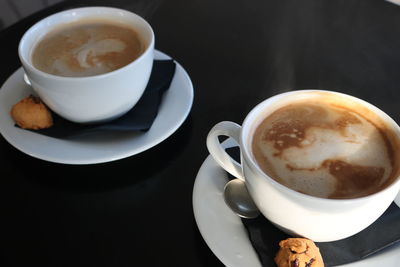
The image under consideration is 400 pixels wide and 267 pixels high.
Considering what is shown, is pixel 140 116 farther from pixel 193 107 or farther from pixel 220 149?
pixel 220 149

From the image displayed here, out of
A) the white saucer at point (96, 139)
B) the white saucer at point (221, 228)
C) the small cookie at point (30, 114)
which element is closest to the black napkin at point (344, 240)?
the white saucer at point (221, 228)

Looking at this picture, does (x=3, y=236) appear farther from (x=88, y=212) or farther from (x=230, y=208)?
(x=230, y=208)

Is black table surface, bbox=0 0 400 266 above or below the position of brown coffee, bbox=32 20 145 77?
below

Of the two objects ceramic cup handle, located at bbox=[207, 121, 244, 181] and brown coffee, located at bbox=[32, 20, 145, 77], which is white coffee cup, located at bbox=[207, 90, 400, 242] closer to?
ceramic cup handle, located at bbox=[207, 121, 244, 181]

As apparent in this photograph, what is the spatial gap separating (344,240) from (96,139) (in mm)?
558

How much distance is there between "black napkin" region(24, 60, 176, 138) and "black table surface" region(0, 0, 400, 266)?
69 mm

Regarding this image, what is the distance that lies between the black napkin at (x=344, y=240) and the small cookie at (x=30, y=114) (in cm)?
52

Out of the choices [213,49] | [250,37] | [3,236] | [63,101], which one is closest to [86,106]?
[63,101]

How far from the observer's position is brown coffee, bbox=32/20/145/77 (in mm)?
982

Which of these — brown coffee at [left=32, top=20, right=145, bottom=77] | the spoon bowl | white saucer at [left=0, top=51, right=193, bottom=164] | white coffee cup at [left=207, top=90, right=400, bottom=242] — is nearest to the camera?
white coffee cup at [left=207, top=90, right=400, bottom=242]

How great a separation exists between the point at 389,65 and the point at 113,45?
80cm

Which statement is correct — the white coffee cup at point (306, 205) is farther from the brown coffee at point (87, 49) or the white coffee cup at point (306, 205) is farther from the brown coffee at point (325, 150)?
the brown coffee at point (87, 49)

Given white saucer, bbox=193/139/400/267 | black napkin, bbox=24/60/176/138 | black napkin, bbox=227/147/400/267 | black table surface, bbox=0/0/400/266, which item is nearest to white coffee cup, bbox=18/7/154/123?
black napkin, bbox=24/60/176/138

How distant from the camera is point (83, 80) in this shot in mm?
858
